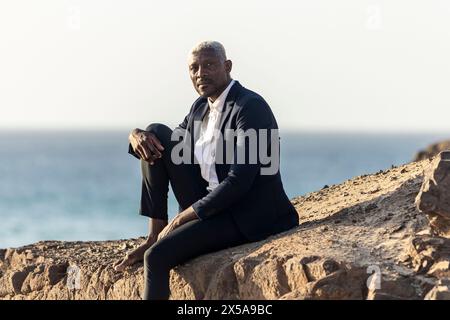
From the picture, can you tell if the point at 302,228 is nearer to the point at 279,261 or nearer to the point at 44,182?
the point at 279,261

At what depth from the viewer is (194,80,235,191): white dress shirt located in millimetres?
6863

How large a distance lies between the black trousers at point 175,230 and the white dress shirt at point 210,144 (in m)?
0.10

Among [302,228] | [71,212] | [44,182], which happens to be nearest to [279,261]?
[302,228]

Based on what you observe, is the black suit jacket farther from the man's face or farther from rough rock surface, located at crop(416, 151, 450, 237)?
rough rock surface, located at crop(416, 151, 450, 237)

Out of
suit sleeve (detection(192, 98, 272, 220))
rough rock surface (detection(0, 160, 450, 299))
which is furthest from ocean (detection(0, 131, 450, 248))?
suit sleeve (detection(192, 98, 272, 220))

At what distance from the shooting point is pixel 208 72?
6.85 meters

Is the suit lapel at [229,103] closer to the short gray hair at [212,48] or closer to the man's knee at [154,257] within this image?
the short gray hair at [212,48]

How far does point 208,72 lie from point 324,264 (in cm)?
162

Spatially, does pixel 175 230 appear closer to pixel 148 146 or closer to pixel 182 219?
pixel 182 219

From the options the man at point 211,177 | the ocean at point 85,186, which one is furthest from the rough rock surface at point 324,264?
the ocean at point 85,186

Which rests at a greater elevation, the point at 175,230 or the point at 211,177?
the point at 211,177

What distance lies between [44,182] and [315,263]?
61428 mm

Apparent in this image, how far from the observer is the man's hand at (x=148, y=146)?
682 centimetres

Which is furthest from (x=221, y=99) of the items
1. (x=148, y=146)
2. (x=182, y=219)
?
(x=182, y=219)
